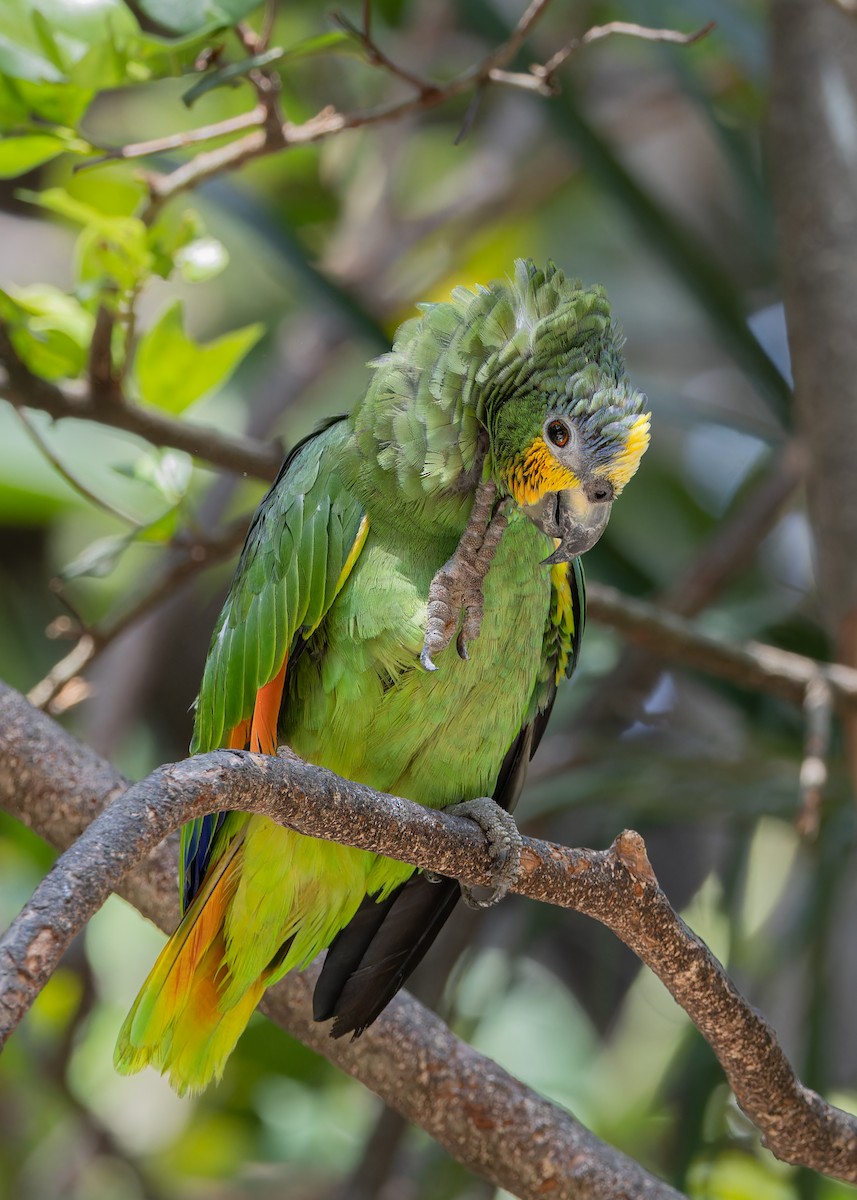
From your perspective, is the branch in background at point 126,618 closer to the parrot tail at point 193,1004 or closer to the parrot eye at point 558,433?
the parrot tail at point 193,1004

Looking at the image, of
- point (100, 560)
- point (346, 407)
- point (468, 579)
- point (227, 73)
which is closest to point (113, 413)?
point (100, 560)

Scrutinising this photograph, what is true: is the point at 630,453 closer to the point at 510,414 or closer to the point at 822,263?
the point at 510,414

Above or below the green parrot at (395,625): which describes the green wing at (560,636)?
below

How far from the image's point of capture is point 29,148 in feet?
6.08

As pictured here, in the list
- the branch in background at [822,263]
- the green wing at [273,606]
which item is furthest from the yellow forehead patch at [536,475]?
the branch in background at [822,263]

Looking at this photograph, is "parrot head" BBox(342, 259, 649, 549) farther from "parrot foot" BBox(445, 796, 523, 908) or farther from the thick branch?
the thick branch

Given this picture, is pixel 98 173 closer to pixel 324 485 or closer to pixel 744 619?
pixel 324 485

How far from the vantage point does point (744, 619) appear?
2.86 meters

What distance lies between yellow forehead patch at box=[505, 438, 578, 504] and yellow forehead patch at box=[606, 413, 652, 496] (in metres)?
0.05

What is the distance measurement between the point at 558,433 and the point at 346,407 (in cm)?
177

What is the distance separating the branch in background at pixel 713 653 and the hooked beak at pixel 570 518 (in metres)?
0.58

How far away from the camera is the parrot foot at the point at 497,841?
1.60 metres

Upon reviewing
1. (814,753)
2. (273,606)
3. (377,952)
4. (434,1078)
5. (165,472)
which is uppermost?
(165,472)

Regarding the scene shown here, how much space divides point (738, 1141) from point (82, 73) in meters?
2.65
